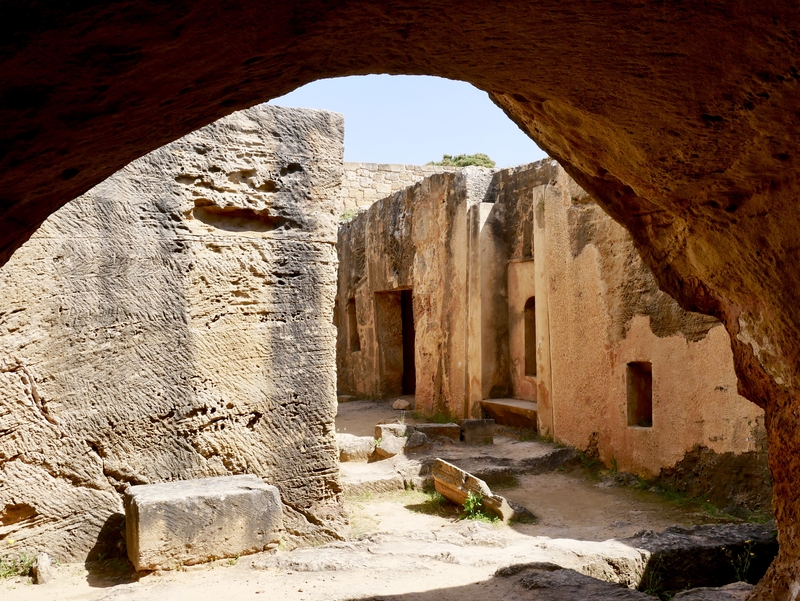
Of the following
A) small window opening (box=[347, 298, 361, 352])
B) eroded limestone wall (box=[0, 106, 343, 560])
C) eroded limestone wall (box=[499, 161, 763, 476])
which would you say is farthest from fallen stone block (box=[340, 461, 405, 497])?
small window opening (box=[347, 298, 361, 352])

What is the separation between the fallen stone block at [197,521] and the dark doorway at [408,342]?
10.2 metres

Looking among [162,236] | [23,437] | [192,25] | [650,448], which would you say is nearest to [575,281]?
[650,448]

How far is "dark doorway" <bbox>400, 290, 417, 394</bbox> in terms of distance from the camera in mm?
14812

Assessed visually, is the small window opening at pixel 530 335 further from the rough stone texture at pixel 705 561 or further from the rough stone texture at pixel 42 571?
the rough stone texture at pixel 42 571

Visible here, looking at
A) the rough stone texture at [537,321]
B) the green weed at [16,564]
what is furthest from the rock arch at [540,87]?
the rough stone texture at [537,321]

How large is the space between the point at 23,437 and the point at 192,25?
11.8ft

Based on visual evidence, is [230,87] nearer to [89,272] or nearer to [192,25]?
[192,25]

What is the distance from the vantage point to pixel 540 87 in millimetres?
2213

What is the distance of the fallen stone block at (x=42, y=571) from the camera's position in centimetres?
397

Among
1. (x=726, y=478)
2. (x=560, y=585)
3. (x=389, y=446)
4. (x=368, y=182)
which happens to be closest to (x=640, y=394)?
(x=726, y=478)

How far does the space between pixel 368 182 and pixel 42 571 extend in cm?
1661

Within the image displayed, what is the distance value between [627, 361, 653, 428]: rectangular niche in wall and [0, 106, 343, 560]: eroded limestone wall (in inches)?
148

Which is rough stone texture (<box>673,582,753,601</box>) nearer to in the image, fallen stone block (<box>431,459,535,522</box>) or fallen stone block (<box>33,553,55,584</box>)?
fallen stone block (<box>431,459,535,522</box>)

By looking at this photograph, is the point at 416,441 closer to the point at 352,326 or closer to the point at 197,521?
the point at 197,521
